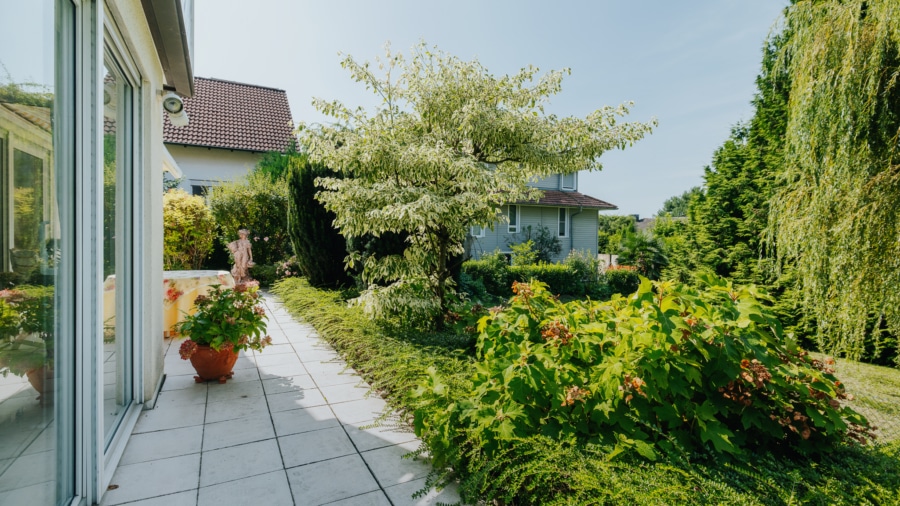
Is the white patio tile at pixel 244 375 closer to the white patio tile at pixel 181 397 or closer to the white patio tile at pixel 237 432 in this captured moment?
the white patio tile at pixel 181 397

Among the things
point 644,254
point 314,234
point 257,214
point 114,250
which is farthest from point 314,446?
point 644,254

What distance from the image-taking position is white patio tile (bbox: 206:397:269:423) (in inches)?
141

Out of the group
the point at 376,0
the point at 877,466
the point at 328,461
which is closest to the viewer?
the point at 877,466

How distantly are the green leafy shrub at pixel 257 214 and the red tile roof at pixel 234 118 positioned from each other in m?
3.50

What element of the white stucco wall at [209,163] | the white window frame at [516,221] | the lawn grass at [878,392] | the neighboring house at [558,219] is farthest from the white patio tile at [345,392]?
the white window frame at [516,221]

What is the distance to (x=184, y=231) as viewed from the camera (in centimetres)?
980

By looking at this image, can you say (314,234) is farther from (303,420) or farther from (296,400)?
(303,420)

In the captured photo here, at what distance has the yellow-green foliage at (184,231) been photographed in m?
9.51

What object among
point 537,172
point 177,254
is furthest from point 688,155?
point 177,254

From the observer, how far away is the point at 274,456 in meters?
2.95

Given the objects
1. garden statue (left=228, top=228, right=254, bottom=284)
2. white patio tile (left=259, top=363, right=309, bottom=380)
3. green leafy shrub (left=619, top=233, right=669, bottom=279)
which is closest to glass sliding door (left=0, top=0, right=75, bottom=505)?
white patio tile (left=259, top=363, right=309, bottom=380)

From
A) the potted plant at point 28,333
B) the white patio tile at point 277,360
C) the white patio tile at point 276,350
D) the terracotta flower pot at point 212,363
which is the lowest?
the white patio tile at point 277,360

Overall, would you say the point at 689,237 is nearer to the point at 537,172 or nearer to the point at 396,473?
the point at 537,172

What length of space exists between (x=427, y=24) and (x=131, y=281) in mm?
5344
